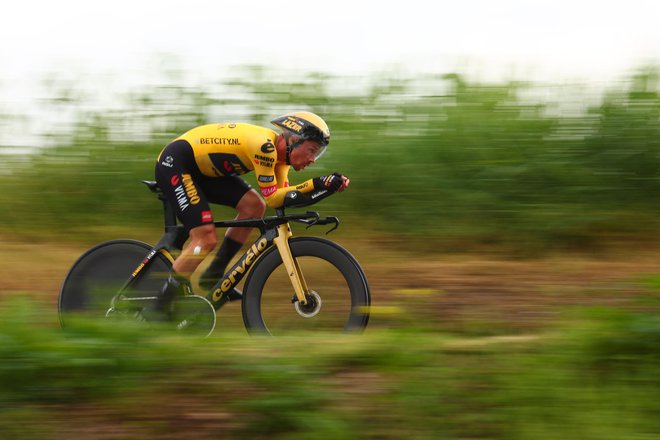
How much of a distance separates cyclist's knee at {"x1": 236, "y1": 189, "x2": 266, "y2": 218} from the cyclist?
0.68 ft

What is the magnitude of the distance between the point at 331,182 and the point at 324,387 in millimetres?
1776

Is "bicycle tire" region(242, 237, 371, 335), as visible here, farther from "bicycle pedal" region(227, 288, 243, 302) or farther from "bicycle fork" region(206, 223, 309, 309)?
"bicycle pedal" region(227, 288, 243, 302)

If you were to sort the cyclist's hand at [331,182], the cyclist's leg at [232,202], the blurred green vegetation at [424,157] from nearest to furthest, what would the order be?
the cyclist's hand at [331,182] < the cyclist's leg at [232,202] < the blurred green vegetation at [424,157]

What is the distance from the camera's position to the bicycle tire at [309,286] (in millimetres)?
6066

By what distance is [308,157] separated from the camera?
20.5 ft

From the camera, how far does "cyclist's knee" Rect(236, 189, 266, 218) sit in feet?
21.6

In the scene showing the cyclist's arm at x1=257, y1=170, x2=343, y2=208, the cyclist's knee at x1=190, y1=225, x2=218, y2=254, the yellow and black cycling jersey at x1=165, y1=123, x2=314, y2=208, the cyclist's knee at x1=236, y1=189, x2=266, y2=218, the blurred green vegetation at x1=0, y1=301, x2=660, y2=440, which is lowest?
the blurred green vegetation at x1=0, y1=301, x2=660, y2=440

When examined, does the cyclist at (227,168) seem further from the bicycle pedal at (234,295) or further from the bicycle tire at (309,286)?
the bicycle tire at (309,286)

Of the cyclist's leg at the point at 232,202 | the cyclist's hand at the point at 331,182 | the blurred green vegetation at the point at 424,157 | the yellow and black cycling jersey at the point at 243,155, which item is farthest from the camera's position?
the blurred green vegetation at the point at 424,157

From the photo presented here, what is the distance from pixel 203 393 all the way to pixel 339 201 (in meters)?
4.60

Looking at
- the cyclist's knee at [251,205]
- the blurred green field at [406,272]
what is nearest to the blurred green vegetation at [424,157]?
the blurred green field at [406,272]

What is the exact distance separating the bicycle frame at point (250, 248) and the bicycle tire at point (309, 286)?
0.22ft

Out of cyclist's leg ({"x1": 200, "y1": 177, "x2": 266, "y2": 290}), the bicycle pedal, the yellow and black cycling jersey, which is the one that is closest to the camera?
the yellow and black cycling jersey

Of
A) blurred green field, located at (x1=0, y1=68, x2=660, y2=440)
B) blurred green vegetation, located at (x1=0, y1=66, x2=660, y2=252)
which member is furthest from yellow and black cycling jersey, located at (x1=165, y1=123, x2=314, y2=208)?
blurred green vegetation, located at (x1=0, y1=66, x2=660, y2=252)
